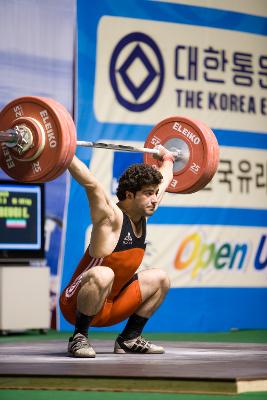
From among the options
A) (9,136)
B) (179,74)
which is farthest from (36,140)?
(179,74)

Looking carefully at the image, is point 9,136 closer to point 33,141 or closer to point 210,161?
point 33,141

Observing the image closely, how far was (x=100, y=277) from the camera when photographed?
504cm

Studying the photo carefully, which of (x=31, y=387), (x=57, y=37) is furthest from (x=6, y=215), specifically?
(x=31, y=387)

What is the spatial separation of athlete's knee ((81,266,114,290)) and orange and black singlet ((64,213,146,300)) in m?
0.09

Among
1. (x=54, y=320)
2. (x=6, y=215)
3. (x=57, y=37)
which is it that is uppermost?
(x=57, y=37)

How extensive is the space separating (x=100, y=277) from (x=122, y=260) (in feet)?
0.63

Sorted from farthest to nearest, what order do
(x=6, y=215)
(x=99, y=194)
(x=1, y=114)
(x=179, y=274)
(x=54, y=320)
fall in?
1. (x=179, y=274)
2. (x=54, y=320)
3. (x=6, y=215)
4. (x=1, y=114)
5. (x=99, y=194)

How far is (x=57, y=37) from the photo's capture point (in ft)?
26.1

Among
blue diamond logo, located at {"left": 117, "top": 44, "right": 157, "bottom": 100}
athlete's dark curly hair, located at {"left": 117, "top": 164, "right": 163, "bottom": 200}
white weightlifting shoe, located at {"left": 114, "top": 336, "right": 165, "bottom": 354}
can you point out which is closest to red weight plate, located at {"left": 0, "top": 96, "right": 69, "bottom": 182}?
athlete's dark curly hair, located at {"left": 117, "top": 164, "right": 163, "bottom": 200}

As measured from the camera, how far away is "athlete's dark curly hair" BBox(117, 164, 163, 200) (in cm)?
527

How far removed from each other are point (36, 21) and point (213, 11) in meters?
1.66

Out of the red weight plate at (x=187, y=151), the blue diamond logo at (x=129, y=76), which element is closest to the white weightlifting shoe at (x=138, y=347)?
the red weight plate at (x=187, y=151)

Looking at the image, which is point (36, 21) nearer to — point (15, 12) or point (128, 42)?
point (15, 12)

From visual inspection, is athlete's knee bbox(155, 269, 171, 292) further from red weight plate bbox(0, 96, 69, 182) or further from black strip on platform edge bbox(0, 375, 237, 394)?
black strip on platform edge bbox(0, 375, 237, 394)
